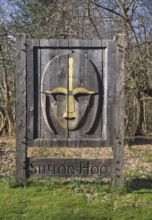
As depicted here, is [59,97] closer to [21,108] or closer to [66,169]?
[21,108]

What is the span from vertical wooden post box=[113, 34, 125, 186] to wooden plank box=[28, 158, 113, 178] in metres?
0.12

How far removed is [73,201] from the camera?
16.2 ft

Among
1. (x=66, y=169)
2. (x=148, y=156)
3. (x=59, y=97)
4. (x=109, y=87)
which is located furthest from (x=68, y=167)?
(x=148, y=156)

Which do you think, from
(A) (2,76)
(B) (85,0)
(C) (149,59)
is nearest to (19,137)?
(C) (149,59)

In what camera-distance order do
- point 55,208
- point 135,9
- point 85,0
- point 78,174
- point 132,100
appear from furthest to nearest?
point 132,100 → point 135,9 → point 85,0 → point 78,174 → point 55,208

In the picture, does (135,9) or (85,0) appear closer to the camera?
(85,0)

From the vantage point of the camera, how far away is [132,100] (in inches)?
489

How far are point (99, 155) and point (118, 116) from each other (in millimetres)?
4050

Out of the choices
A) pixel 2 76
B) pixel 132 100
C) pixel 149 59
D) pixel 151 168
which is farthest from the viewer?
pixel 2 76

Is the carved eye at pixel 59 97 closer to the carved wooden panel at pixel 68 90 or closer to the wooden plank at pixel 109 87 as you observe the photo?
the carved wooden panel at pixel 68 90

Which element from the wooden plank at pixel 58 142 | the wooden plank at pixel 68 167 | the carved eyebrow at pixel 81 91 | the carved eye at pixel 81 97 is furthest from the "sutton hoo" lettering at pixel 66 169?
the carved eyebrow at pixel 81 91

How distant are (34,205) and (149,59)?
5.36m

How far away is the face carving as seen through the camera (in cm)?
548

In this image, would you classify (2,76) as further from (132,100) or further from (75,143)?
(75,143)
